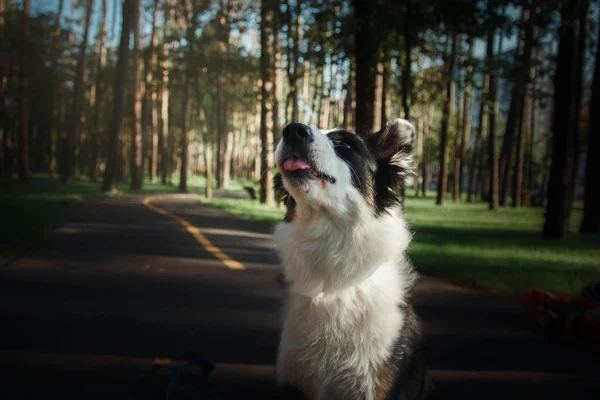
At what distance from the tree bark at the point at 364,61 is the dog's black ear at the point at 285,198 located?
9040 mm

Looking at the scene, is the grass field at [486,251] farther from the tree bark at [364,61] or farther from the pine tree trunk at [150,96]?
the pine tree trunk at [150,96]

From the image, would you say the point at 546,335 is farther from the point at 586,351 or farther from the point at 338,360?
the point at 338,360

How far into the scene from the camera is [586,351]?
4961 mm

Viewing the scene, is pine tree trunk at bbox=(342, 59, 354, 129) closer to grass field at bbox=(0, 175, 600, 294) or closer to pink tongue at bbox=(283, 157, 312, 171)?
Result: grass field at bbox=(0, 175, 600, 294)

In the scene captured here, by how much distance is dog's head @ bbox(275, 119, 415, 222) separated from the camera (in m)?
2.66

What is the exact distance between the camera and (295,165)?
8.75ft

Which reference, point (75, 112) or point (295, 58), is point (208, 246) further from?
point (75, 112)

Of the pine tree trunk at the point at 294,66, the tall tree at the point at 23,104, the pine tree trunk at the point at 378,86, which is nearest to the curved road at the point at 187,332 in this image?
the pine tree trunk at the point at 378,86

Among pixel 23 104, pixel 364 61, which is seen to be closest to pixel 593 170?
pixel 364 61

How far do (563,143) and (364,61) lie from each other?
5.75 m

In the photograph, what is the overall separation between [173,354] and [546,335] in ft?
12.7

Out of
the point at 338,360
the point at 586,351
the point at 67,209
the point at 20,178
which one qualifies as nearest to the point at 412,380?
the point at 338,360

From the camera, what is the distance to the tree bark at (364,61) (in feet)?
39.5

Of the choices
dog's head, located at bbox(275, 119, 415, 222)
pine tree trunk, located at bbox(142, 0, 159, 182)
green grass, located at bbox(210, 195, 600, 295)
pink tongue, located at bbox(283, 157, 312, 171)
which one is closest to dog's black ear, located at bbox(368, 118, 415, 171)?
dog's head, located at bbox(275, 119, 415, 222)
